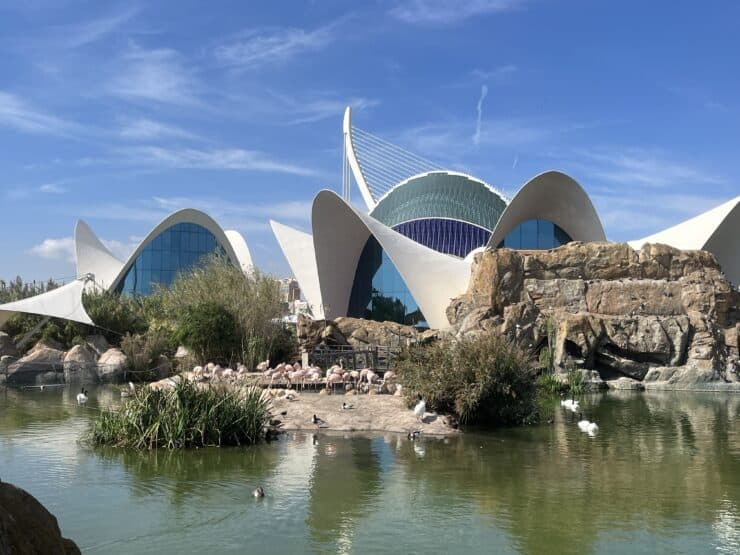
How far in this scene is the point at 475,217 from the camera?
46.4 metres

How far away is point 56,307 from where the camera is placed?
82.7 ft

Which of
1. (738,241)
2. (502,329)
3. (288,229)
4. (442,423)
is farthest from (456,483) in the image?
(288,229)

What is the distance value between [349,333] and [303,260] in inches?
499

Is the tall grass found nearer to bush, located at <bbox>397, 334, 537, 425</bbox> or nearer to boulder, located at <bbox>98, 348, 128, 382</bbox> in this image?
bush, located at <bbox>397, 334, 537, 425</bbox>

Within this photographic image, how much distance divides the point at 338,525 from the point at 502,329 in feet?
53.0

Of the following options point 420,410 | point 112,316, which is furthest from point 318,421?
point 112,316

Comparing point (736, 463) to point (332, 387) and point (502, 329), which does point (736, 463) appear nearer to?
point (332, 387)

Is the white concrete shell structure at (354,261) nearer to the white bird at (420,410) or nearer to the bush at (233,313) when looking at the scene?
the bush at (233,313)

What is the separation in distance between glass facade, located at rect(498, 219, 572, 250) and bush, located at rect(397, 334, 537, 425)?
22.4 metres

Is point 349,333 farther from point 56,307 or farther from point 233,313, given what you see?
point 56,307

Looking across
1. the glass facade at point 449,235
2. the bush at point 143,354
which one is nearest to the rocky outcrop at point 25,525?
the bush at point 143,354

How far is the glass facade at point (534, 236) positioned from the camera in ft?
119

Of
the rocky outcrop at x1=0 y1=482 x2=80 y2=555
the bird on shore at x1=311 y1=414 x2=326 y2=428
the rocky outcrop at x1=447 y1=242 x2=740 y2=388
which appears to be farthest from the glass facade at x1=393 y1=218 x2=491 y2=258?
the rocky outcrop at x1=0 y1=482 x2=80 y2=555

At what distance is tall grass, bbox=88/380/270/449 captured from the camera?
11406 mm
